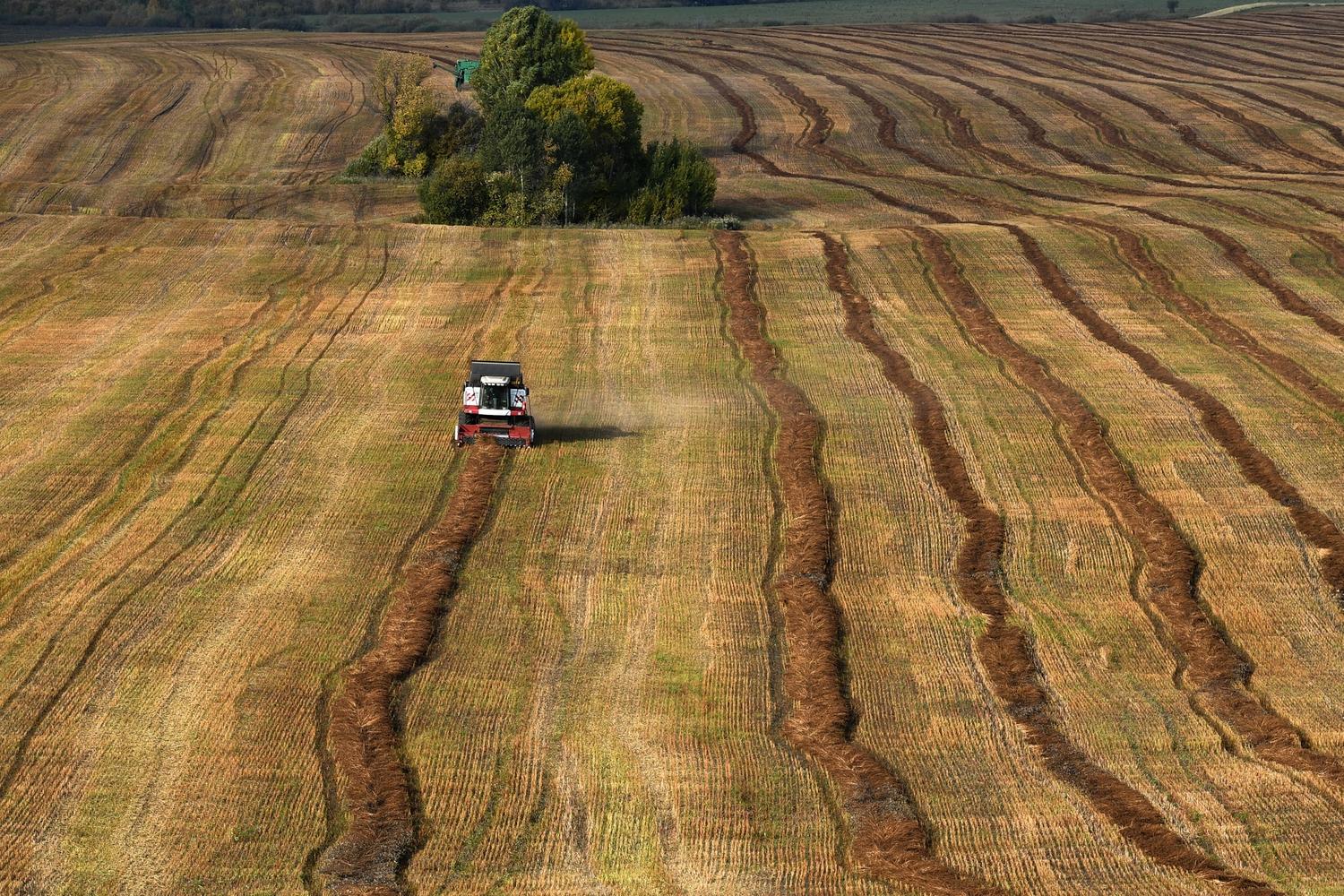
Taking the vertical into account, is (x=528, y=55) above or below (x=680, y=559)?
below

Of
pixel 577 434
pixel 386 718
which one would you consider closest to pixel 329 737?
pixel 386 718

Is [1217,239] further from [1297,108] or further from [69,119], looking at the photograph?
[69,119]

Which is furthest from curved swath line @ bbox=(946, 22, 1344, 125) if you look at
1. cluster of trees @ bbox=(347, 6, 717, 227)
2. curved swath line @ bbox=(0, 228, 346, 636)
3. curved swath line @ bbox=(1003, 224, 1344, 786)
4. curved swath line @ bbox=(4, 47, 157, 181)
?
curved swath line @ bbox=(0, 228, 346, 636)

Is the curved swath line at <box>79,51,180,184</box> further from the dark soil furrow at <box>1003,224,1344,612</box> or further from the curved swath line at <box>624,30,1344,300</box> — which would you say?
the dark soil furrow at <box>1003,224,1344,612</box>

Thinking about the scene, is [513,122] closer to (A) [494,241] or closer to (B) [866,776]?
(A) [494,241]

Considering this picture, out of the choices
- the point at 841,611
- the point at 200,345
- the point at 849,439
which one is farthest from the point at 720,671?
the point at 200,345

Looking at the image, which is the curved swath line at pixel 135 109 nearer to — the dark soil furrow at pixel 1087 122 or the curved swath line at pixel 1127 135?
the dark soil furrow at pixel 1087 122
